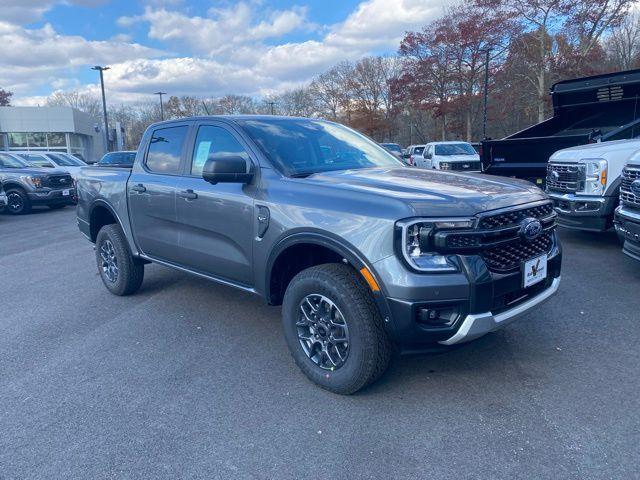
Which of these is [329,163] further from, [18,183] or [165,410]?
[18,183]

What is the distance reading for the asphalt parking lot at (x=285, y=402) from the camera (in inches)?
99.2

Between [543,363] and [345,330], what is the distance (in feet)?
5.09

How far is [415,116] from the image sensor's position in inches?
2053

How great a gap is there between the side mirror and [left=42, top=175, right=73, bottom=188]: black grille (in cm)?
1273

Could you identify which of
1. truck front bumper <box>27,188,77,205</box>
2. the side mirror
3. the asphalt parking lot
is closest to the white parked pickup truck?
the asphalt parking lot

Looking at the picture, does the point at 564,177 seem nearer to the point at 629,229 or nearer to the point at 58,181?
the point at 629,229

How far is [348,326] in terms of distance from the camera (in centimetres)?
301

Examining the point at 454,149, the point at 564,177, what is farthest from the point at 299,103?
the point at 564,177

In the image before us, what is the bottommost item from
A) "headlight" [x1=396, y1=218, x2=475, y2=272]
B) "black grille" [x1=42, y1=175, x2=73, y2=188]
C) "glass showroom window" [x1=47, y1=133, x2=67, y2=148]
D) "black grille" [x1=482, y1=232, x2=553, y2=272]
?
"black grille" [x1=482, y1=232, x2=553, y2=272]

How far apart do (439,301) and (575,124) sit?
8.85 meters

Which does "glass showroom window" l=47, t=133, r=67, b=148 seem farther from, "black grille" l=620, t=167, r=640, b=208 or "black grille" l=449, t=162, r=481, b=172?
"black grille" l=620, t=167, r=640, b=208

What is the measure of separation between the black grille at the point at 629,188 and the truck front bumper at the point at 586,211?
108 cm

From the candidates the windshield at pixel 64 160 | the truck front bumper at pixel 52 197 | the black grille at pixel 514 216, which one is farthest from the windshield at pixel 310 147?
the windshield at pixel 64 160

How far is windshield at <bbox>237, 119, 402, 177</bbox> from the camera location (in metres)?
3.78
